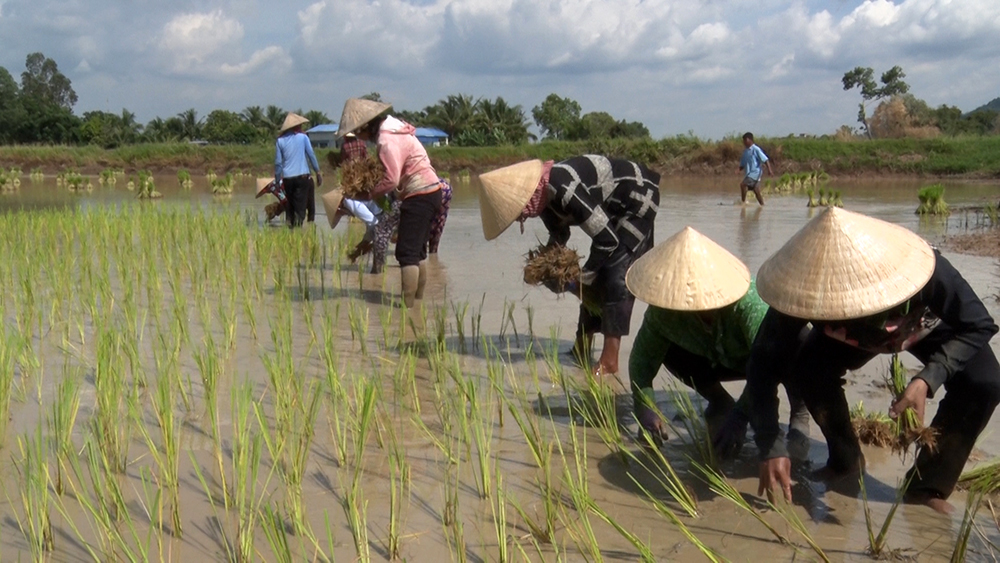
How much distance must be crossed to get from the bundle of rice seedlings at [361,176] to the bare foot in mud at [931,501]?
3.39 meters

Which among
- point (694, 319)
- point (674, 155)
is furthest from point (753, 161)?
point (674, 155)

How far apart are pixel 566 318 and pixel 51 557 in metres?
3.32

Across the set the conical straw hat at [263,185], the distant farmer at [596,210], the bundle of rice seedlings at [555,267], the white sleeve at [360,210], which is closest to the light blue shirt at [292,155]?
the white sleeve at [360,210]

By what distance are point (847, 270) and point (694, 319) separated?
785 mm

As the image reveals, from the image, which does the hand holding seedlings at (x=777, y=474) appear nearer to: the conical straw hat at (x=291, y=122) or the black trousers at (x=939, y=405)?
the black trousers at (x=939, y=405)

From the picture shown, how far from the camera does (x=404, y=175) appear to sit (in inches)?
211

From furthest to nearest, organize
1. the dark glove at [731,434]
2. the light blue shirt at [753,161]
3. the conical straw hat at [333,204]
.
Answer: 1. the light blue shirt at [753,161]
2. the conical straw hat at [333,204]
3. the dark glove at [731,434]

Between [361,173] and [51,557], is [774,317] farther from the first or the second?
[361,173]

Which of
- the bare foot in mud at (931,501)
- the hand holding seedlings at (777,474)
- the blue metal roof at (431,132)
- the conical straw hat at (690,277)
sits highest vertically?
the blue metal roof at (431,132)

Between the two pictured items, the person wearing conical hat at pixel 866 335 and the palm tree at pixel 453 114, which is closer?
the person wearing conical hat at pixel 866 335

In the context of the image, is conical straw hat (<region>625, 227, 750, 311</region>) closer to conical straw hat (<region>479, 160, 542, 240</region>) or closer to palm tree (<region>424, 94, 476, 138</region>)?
conical straw hat (<region>479, 160, 542, 240</region>)

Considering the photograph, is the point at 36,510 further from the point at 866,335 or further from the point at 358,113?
the point at 358,113

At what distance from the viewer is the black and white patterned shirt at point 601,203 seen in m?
3.85

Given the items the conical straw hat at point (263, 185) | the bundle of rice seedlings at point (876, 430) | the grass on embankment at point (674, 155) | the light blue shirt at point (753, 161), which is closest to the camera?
the bundle of rice seedlings at point (876, 430)
